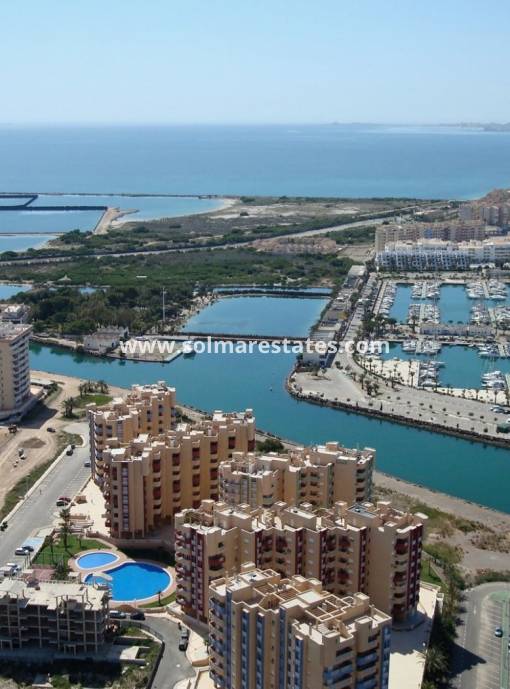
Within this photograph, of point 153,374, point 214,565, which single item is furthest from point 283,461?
point 153,374

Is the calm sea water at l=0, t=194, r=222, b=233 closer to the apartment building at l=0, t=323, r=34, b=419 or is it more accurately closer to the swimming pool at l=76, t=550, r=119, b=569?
the apartment building at l=0, t=323, r=34, b=419

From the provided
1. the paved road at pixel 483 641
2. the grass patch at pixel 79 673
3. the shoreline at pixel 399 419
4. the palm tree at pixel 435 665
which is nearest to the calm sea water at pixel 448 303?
the shoreline at pixel 399 419

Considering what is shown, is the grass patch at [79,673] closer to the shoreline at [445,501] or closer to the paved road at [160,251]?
the shoreline at [445,501]

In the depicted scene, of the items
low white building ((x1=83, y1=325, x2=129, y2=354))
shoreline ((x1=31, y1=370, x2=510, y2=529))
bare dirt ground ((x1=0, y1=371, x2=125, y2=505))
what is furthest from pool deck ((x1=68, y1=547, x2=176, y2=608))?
low white building ((x1=83, y1=325, x2=129, y2=354))

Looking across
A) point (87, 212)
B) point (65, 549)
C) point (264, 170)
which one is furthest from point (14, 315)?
point (264, 170)

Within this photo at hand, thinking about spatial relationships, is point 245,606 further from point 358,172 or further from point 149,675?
point 358,172

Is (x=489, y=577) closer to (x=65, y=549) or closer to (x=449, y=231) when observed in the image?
(x=65, y=549)
